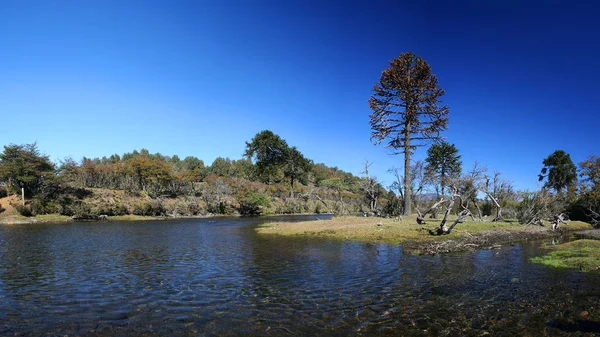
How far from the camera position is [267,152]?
83.7m

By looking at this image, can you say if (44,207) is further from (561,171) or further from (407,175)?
(561,171)

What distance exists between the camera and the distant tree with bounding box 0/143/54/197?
185ft

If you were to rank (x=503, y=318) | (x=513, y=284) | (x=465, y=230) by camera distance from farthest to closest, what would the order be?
(x=465, y=230)
(x=513, y=284)
(x=503, y=318)

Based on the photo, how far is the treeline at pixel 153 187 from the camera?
57531 mm

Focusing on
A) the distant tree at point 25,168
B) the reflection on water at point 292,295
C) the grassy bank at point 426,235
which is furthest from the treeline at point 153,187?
the reflection on water at point 292,295

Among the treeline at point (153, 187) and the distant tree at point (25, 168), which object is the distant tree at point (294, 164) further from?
the distant tree at point (25, 168)

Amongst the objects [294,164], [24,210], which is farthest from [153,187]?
[294,164]

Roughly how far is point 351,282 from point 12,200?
71.4 metres

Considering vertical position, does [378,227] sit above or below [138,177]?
below

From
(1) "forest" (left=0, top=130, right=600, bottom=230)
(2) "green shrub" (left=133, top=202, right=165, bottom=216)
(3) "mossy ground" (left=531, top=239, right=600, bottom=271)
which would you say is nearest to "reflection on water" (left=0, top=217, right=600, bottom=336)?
(3) "mossy ground" (left=531, top=239, right=600, bottom=271)

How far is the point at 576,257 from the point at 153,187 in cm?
8355

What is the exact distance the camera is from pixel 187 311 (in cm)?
929

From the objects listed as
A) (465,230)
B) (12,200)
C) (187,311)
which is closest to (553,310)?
(187,311)

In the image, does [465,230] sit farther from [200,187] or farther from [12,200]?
[200,187]
